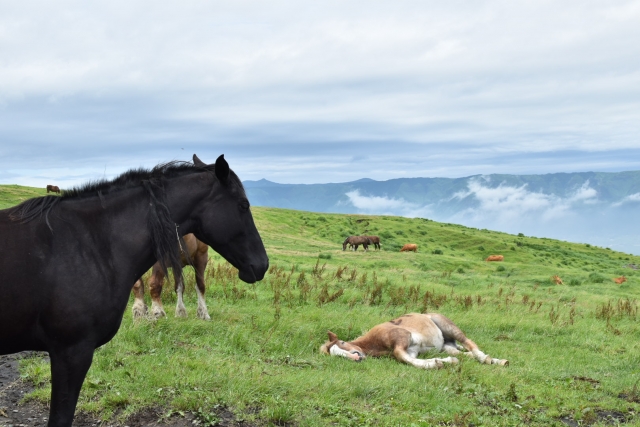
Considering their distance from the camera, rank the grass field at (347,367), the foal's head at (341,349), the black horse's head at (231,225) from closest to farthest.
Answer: the black horse's head at (231,225)
the grass field at (347,367)
the foal's head at (341,349)

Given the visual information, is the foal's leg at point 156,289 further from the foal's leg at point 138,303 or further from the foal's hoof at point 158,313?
the foal's leg at point 138,303

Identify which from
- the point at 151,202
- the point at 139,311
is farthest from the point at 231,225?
the point at 139,311

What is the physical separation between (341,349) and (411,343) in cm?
132

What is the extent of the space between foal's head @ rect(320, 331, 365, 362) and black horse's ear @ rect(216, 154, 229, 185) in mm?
4490

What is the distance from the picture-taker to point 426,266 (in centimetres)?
2667

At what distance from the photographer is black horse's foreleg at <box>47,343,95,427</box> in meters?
4.03

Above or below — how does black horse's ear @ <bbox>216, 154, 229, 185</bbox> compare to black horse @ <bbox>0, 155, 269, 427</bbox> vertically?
above

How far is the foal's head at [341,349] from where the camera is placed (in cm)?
841

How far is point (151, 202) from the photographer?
460 centimetres

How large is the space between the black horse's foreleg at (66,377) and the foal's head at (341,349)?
15.9 ft

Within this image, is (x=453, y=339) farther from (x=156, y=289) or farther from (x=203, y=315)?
(x=156, y=289)

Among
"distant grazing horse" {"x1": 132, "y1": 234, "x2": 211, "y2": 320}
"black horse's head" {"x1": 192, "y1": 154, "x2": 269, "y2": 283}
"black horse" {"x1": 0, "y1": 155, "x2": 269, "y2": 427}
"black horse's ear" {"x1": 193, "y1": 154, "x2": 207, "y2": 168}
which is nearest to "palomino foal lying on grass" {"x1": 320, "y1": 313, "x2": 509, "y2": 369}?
"distant grazing horse" {"x1": 132, "y1": 234, "x2": 211, "y2": 320}

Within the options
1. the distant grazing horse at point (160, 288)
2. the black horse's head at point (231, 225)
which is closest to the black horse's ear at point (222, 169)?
the black horse's head at point (231, 225)

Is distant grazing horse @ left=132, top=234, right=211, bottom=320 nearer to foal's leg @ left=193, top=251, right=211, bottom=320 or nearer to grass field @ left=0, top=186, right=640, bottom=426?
foal's leg @ left=193, top=251, right=211, bottom=320
